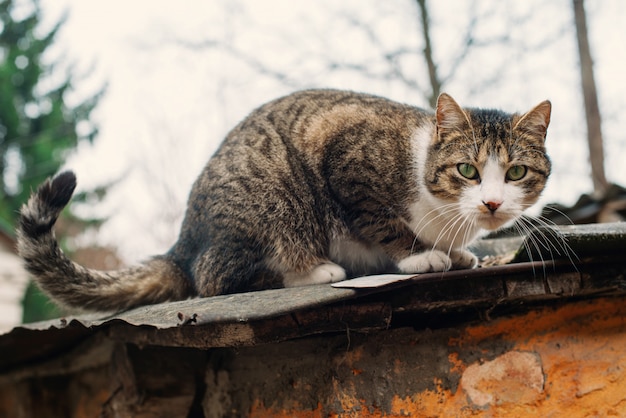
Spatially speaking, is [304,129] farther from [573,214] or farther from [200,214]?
[573,214]

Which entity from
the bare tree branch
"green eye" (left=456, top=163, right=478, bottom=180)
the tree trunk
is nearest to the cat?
"green eye" (left=456, top=163, right=478, bottom=180)

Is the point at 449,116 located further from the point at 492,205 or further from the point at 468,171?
the point at 492,205

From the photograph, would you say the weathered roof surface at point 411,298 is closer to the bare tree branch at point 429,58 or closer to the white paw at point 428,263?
the white paw at point 428,263

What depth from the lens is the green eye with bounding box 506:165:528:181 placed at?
236 cm

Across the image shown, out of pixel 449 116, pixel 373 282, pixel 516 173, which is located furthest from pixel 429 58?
pixel 373 282

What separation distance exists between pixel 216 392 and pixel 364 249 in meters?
0.93

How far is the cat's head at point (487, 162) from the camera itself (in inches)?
88.7

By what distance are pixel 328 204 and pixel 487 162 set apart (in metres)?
0.76

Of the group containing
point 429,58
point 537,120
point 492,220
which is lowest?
point 492,220

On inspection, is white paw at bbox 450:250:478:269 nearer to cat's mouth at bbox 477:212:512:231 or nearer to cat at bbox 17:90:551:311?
cat at bbox 17:90:551:311

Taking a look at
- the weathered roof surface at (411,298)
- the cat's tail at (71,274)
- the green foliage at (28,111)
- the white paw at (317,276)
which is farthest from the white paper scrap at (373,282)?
the green foliage at (28,111)

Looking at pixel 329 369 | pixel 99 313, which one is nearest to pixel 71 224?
pixel 99 313

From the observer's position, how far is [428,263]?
2.34 m

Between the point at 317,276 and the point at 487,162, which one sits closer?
the point at 487,162
